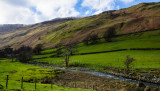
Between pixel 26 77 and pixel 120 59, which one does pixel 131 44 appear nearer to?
pixel 120 59

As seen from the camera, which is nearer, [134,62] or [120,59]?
[134,62]

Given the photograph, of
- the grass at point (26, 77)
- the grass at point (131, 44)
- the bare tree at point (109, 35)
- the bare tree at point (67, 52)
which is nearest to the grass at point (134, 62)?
the bare tree at point (67, 52)

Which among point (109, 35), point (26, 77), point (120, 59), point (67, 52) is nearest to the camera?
point (26, 77)

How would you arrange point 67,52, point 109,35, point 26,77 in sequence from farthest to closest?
1. point 109,35
2. point 67,52
3. point 26,77

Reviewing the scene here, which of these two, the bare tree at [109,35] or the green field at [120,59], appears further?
the bare tree at [109,35]

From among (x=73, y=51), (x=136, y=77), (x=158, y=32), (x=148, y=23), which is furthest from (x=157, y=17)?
(x=136, y=77)

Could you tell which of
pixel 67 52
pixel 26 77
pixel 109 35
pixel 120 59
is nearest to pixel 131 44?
pixel 109 35

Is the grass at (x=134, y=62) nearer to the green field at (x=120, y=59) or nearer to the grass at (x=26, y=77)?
the green field at (x=120, y=59)

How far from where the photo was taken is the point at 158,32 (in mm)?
138000

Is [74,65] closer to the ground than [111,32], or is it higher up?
closer to the ground

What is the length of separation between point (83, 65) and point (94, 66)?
9462 millimetres

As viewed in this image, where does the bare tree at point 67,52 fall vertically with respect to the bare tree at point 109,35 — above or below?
below

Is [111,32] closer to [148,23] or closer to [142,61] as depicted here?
[148,23]

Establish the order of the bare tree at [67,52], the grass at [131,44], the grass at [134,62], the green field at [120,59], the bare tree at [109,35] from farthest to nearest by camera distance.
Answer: the bare tree at [109,35] → the grass at [131,44] → the bare tree at [67,52] → the green field at [120,59] → the grass at [134,62]
